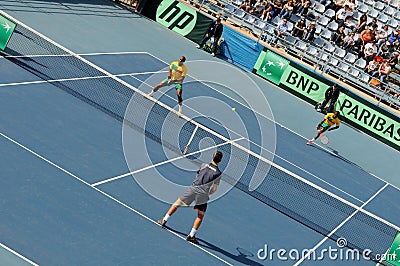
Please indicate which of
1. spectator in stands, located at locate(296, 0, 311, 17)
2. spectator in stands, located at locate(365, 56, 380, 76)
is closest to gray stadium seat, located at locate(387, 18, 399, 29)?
spectator in stands, located at locate(365, 56, 380, 76)

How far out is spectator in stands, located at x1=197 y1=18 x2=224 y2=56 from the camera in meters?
33.1

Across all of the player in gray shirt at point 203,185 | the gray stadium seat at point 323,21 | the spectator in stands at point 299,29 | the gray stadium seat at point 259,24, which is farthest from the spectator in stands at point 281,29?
the player in gray shirt at point 203,185

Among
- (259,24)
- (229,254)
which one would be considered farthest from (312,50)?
(229,254)

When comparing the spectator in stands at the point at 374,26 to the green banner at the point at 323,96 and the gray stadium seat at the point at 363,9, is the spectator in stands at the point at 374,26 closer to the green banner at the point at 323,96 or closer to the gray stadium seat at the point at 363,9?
the gray stadium seat at the point at 363,9

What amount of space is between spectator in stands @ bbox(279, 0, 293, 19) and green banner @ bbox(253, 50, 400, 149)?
12.3 ft

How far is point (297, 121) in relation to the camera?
29375mm

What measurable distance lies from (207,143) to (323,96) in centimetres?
1240

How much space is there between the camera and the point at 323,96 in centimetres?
3222

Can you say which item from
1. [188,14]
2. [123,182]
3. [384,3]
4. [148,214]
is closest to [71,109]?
[123,182]

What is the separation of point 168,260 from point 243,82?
18.6m

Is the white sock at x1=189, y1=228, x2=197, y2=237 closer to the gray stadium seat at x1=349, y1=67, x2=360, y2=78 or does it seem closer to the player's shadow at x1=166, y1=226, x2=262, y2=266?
the player's shadow at x1=166, y1=226, x2=262, y2=266

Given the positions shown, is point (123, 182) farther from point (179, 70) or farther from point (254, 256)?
point (179, 70)

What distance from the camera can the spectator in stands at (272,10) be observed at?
35500mm

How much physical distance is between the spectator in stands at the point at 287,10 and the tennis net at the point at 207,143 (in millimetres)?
14544
